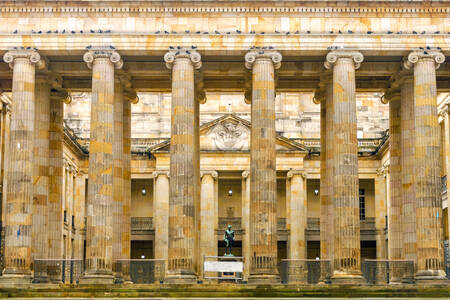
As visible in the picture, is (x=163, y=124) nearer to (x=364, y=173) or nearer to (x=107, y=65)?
(x=364, y=173)

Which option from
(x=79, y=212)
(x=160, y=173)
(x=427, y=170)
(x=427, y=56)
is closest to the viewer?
(x=427, y=170)

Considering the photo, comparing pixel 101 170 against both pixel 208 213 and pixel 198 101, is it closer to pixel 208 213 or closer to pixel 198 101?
pixel 198 101

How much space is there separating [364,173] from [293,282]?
98.8 feet

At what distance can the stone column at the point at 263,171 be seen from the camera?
141 ft

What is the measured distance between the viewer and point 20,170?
44031mm

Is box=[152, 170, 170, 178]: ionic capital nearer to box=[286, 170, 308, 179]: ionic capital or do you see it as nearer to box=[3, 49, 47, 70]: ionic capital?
box=[286, 170, 308, 179]: ionic capital

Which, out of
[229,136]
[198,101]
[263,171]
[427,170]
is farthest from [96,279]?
[229,136]

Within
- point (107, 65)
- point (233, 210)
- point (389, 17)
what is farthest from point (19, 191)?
point (233, 210)

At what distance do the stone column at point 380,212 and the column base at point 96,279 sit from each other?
116 feet

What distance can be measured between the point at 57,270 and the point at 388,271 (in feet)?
56.9

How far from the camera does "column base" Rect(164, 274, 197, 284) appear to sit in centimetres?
4222

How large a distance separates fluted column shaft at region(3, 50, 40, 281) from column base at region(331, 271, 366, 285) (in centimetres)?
1483

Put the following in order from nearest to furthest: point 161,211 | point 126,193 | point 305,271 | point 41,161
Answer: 1. point 305,271
2. point 41,161
3. point 126,193
4. point 161,211

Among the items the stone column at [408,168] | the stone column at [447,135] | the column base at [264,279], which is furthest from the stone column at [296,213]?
the column base at [264,279]
